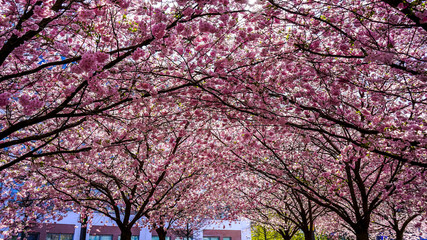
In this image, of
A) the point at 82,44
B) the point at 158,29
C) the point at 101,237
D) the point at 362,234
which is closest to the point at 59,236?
the point at 101,237

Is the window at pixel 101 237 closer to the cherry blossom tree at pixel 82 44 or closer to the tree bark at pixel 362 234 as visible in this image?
the cherry blossom tree at pixel 82 44

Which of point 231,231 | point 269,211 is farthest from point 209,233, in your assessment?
point 269,211

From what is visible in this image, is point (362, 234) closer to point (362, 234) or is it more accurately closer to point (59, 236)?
point (362, 234)

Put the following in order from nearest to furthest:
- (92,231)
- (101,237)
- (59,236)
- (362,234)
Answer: (362,234) < (59,236) < (92,231) < (101,237)

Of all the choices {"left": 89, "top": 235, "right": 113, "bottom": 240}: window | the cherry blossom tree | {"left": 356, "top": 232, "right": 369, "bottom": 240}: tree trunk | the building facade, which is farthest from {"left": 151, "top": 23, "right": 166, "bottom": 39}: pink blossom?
{"left": 89, "top": 235, "right": 113, "bottom": 240}: window

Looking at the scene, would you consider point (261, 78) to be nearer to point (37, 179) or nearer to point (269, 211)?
point (37, 179)

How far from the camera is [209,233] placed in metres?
39.9

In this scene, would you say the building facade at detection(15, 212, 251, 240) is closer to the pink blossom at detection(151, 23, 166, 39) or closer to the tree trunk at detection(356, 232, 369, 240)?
the tree trunk at detection(356, 232, 369, 240)

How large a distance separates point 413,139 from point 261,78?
12.3 feet

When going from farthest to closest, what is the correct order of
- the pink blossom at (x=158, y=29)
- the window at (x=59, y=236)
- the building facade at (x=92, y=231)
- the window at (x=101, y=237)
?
1. the window at (x=101, y=237)
2. the window at (x=59, y=236)
3. the building facade at (x=92, y=231)
4. the pink blossom at (x=158, y=29)

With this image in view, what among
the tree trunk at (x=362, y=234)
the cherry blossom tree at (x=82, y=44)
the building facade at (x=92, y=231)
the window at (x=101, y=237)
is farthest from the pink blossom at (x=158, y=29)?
the window at (x=101, y=237)

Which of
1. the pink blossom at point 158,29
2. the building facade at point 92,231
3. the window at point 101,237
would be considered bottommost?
the window at point 101,237

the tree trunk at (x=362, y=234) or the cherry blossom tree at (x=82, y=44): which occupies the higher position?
the cherry blossom tree at (x=82, y=44)

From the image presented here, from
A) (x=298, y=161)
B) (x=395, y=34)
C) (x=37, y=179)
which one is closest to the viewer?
(x=395, y=34)
